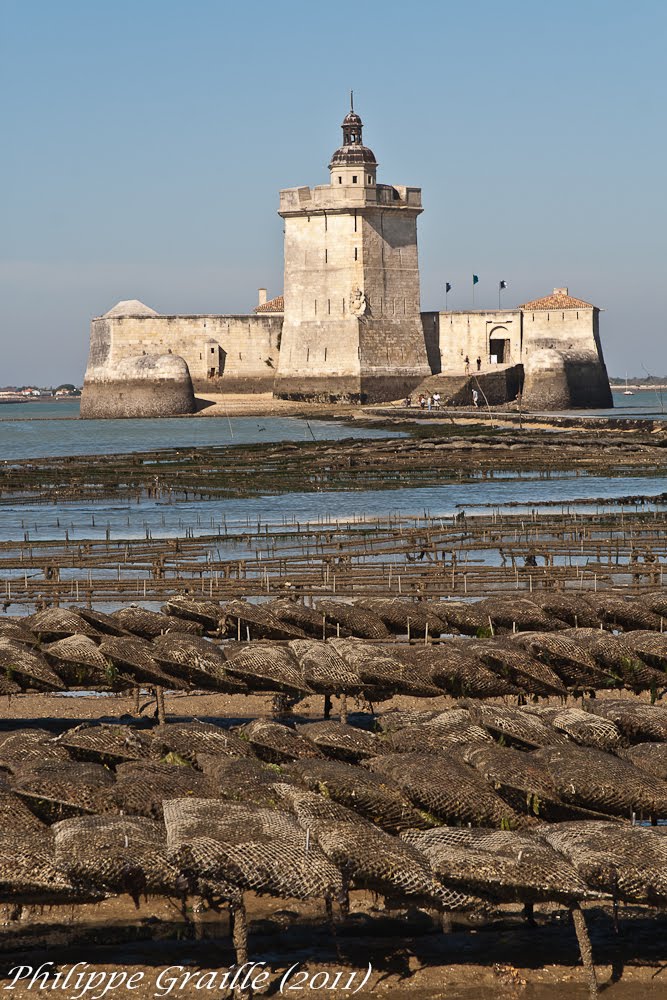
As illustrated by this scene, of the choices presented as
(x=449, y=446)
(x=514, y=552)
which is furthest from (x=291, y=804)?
(x=449, y=446)

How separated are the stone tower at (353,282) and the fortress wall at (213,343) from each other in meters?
3.59

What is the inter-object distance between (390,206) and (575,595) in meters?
57.8

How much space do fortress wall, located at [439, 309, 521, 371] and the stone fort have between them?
74 mm

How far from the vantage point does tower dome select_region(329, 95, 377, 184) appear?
7188cm

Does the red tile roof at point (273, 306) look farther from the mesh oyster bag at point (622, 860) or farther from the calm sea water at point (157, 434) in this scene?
the mesh oyster bag at point (622, 860)

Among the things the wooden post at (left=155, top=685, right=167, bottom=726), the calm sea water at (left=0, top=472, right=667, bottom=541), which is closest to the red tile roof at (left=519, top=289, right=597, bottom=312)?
the calm sea water at (left=0, top=472, right=667, bottom=541)

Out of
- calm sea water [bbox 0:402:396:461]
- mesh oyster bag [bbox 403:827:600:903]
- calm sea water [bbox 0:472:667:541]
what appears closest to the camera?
mesh oyster bag [bbox 403:827:600:903]

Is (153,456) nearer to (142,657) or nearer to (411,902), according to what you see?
(142,657)

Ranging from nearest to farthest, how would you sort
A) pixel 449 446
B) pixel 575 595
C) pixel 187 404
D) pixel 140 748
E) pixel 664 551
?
pixel 140 748, pixel 575 595, pixel 664 551, pixel 449 446, pixel 187 404

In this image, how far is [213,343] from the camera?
3174 inches

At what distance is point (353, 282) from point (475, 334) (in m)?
8.12

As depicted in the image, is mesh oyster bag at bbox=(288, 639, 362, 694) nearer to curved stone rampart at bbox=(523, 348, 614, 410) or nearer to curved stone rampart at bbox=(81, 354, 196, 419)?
curved stone rampart at bbox=(523, 348, 614, 410)

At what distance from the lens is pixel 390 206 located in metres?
73.1

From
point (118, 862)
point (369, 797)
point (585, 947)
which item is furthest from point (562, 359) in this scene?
point (118, 862)
